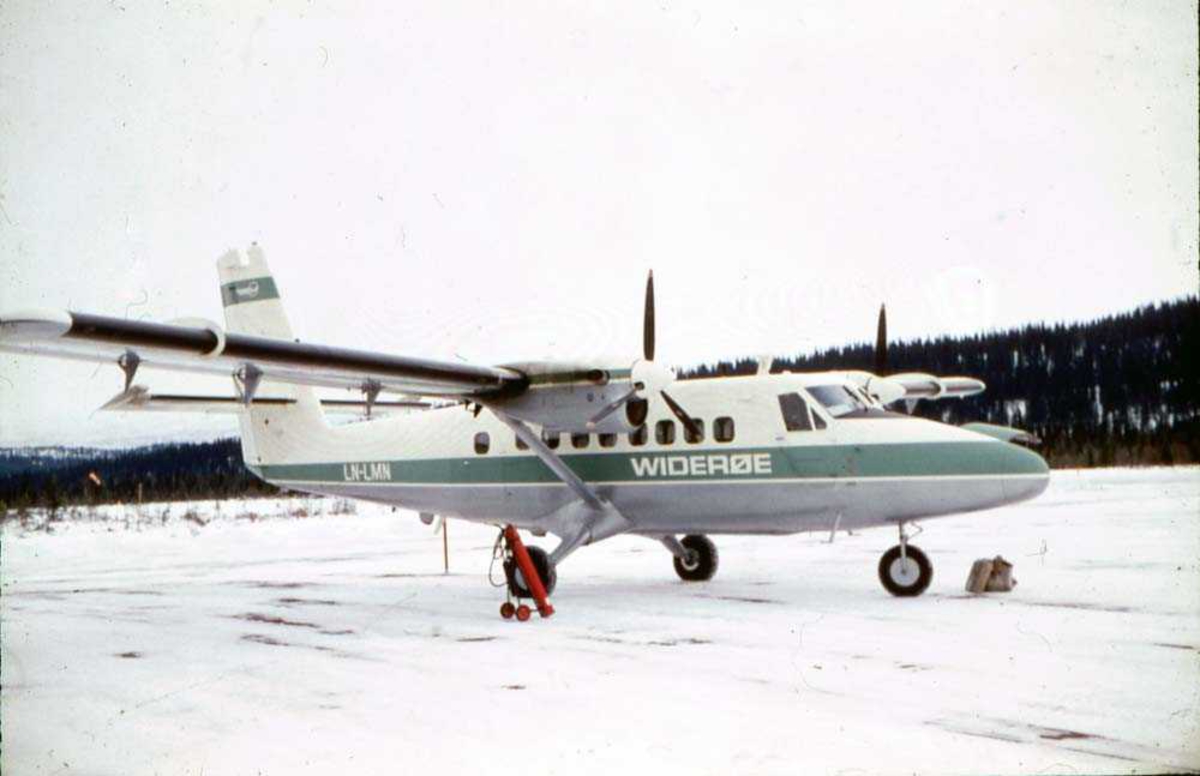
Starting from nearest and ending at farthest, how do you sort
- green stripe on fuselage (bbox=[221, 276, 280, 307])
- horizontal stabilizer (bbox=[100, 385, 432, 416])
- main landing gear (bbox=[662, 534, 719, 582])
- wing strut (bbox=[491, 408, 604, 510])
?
horizontal stabilizer (bbox=[100, 385, 432, 416])
wing strut (bbox=[491, 408, 604, 510])
main landing gear (bbox=[662, 534, 719, 582])
green stripe on fuselage (bbox=[221, 276, 280, 307])

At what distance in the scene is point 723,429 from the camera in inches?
518

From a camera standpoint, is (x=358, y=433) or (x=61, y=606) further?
(x=358, y=433)

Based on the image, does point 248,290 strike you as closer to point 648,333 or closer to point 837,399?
point 648,333

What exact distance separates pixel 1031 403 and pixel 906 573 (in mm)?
71261

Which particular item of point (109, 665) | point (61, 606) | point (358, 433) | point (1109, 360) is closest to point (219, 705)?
point (109, 665)

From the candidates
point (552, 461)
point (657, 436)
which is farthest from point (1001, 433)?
point (552, 461)

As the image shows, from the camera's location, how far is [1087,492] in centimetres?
3394

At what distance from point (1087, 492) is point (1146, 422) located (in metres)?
32.8

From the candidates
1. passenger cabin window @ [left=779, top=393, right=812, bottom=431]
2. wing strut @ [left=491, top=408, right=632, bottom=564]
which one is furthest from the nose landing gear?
passenger cabin window @ [left=779, top=393, right=812, bottom=431]

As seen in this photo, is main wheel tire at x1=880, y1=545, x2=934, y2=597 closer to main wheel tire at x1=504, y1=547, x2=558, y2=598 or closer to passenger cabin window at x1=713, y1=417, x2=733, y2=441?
passenger cabin window at x1=713, y1=417, x2=733, y2=441

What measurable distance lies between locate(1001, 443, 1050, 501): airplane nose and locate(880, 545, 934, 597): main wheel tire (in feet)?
4.28

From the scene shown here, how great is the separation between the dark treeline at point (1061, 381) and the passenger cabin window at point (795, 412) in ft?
121

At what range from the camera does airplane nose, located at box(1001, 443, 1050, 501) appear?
11.2 m

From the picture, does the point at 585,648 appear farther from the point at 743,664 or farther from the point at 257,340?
the point at 257,340
